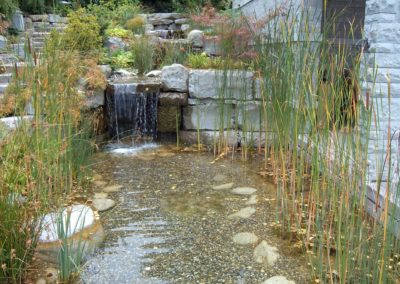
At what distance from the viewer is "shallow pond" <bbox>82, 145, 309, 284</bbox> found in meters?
2.08

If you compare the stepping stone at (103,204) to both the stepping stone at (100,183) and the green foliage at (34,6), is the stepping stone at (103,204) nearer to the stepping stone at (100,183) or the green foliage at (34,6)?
the stepping stone at (100,183)

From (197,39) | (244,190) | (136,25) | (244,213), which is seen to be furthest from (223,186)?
(136,25)

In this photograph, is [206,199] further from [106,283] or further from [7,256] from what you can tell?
[7,256]

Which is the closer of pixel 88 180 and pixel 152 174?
pixel 88 180

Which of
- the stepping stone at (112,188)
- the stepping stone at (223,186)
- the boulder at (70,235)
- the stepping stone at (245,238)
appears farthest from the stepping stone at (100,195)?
the stepping stone at (245,238)

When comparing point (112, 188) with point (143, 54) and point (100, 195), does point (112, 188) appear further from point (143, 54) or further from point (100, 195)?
point (143, 54)

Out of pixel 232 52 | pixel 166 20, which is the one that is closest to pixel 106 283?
pixel 232 52

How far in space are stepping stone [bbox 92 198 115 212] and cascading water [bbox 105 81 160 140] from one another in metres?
1.88

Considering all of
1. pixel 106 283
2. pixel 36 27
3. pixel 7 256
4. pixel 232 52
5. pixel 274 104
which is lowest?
pixel 106 283

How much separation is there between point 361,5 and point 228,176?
3.39 metres

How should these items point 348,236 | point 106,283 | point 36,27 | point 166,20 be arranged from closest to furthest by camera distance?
point 348,236
point 106,283
point 36,27
point 166,20

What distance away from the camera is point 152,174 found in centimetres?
358

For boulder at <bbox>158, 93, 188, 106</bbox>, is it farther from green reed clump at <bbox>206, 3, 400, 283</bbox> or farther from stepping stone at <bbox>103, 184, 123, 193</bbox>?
stepping stone at <bbox>103, 184, 123, 193</bbox>

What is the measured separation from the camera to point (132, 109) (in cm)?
476
